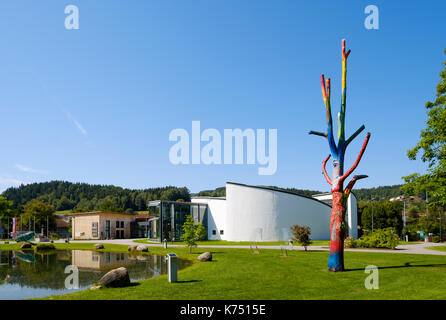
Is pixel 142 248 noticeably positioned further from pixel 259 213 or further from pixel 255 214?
pixel 259 213

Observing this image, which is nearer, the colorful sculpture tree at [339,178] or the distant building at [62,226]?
the colorful sculpture tree at [339,178]

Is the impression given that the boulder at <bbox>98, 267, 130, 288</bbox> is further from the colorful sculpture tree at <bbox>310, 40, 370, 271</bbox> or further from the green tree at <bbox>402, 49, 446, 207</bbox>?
the green tree at <bbox>402, 49, 446, 207</bbox>

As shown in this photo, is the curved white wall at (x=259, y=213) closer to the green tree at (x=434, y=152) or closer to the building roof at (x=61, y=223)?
the green tree at (x=434, y=152)

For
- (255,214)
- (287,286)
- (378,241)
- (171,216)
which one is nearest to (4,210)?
(171,216)

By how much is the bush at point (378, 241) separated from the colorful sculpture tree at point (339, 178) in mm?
17752

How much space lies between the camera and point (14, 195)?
156 metres

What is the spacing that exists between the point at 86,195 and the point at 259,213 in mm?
125952

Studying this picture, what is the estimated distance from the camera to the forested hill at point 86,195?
132 m

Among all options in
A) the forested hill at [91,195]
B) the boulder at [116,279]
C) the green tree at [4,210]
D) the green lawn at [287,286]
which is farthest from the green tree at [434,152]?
the forested hill at [91,195]

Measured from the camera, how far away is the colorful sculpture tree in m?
16.5

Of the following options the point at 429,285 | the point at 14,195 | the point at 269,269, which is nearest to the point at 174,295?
the point at 269,269

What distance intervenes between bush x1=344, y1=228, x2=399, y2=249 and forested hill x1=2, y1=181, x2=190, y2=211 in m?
96.4

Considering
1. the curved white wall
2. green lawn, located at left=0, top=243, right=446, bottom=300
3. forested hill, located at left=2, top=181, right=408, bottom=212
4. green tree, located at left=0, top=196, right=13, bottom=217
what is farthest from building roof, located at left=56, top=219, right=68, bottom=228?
green lawn, located at left=0, top=243, right=446, bottom=300
